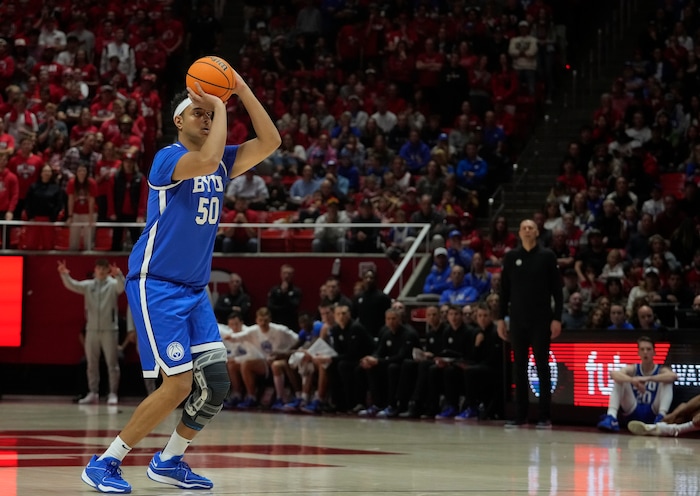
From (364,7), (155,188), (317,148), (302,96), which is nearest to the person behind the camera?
(155,188)

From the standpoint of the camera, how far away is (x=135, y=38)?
1049 inches

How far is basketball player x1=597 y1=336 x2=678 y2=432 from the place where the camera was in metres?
13.8

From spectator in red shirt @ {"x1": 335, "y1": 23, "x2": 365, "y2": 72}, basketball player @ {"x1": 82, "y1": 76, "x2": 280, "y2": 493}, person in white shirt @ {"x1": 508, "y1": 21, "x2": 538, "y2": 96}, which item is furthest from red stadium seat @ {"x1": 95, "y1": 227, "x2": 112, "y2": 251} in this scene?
basketball player @ {"x1": 82, "y1": 76, "x2": 280, "y2": 493}

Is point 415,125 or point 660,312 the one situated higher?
point 415,125

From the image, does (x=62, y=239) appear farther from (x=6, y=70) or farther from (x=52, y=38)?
(x=52, y=38)

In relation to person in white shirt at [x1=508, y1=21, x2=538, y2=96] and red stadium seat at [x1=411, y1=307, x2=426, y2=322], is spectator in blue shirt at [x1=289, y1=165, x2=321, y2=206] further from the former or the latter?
person in white shirt at [x1=508, y1=21, x2=538, y2=96]

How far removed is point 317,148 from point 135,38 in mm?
5682

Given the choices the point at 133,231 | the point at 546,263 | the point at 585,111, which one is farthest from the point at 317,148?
the point at 546,263

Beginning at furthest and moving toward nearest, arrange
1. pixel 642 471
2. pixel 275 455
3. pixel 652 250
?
pixel 652 250 → pixel 275 455 → pixel 642 471

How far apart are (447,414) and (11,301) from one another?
8.77 meters

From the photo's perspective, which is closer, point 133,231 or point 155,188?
point 155,188

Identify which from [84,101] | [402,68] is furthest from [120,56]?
[402,68]

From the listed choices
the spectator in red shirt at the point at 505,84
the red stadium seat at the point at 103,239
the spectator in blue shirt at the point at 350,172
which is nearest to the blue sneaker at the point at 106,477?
the red stadium seat at the point at 103,239

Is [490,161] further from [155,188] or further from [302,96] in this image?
[155,188]
